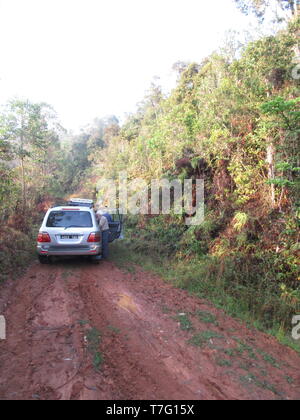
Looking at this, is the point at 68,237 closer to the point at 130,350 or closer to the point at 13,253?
the point at 13,253

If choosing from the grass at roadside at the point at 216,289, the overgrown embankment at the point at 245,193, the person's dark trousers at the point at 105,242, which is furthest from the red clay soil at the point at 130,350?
the person's dark trousers at the point at 105,242

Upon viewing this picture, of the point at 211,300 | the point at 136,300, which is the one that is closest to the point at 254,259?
the point at 211,300

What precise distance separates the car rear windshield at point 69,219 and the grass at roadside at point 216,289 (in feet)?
5.29

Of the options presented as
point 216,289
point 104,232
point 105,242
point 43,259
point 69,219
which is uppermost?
point 69,219

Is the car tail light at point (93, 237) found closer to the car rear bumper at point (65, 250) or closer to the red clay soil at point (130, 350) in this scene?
the car rear bumper at point (65, 250)

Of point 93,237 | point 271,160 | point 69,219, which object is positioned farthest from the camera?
point 271,160

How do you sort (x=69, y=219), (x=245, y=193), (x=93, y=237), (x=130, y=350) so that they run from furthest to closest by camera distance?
1. (x=245, y=193)
2. (x=69, y=219)
3. (x=93, y=237)
4. (x=130, y=350)

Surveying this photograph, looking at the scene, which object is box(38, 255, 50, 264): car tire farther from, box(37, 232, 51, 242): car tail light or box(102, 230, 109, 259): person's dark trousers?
box(102, 230, 109, 259): person's dark trousers

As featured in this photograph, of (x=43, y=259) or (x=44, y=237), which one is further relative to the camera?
(x=43, y=259)

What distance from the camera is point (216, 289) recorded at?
279 inches

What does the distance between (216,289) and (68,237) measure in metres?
3.99

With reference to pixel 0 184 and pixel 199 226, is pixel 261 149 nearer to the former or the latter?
pixel 199 226

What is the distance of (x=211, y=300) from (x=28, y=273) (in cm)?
459

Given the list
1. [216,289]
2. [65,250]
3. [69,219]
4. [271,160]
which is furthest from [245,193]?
[65,250]
